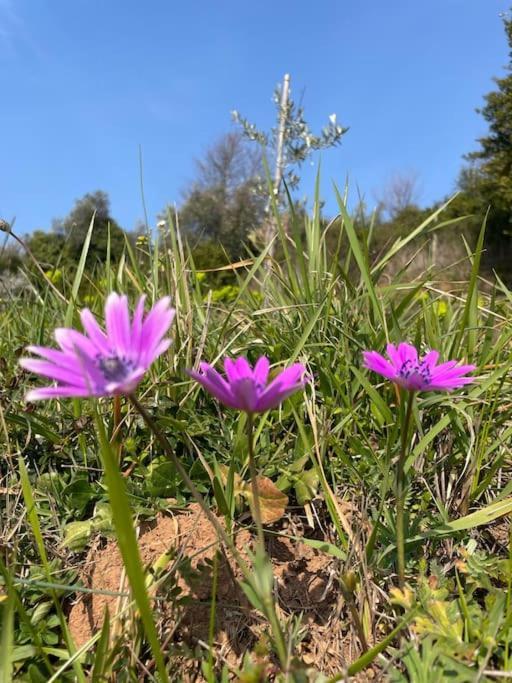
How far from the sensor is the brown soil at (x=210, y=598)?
1037 mm

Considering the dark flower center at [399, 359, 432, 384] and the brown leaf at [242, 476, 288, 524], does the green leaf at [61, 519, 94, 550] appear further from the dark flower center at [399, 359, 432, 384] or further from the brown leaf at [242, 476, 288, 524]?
the dark flower center at [399, 359, 432, 384]

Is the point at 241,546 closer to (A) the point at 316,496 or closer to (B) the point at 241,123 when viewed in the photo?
(A) the point at 316,496

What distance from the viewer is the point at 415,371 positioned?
97 centimetres

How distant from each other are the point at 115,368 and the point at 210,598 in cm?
61

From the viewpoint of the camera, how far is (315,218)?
202cm

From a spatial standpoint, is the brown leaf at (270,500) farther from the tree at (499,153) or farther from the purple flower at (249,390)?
the tree at (499,153)

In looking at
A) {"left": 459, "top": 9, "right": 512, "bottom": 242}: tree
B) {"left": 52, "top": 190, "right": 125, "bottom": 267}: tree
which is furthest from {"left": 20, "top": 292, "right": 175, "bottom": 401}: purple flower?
{"left": 459, "top": 9, "right": 512, "bottom": 242}: tree

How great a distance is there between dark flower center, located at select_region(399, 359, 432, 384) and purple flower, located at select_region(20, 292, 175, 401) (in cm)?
44

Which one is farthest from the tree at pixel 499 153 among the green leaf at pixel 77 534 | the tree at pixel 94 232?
the green leaf at pixel 77 534

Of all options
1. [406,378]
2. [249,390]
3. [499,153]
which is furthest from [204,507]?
[499,153]

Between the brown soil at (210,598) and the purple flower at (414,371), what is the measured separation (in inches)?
18.1

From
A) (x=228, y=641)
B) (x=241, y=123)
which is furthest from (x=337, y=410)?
(x=241, y=123)

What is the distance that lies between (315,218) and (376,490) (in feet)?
3.52

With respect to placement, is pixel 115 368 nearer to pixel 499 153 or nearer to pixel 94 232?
pixel 94 232
